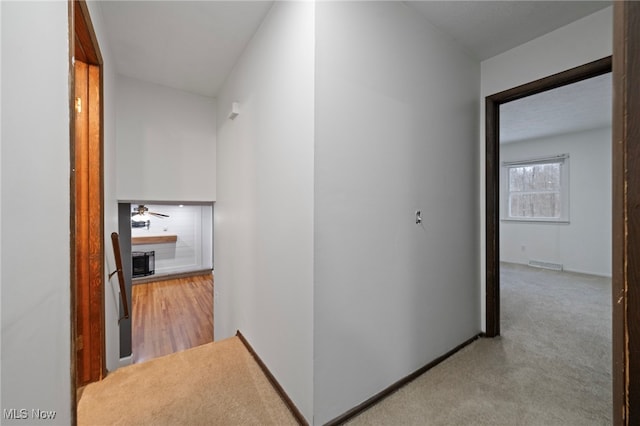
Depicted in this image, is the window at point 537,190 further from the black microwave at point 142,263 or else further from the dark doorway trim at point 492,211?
the black microwave at point 142,263

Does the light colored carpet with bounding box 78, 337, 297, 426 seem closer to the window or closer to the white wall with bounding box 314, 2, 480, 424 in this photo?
the white wall with bounding box 314, 2, 480, 424

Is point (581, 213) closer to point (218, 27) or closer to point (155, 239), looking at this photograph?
point (218, 27)

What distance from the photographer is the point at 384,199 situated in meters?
1.63

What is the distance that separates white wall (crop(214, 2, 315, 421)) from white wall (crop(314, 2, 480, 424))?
95 mm

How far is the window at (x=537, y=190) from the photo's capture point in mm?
5047

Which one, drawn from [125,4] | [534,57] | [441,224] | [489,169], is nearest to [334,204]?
[441,224]

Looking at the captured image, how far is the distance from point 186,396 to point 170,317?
387 centimetres

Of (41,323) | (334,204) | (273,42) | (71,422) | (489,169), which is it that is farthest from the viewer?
(489,169)

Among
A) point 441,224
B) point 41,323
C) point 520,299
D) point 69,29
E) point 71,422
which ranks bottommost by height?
point 520,299

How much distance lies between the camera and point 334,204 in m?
1.40

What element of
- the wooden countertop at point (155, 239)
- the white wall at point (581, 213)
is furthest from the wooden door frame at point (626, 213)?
the wooden countertop at point (155, 239)

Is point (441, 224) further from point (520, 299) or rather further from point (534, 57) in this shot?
point (520, 299)

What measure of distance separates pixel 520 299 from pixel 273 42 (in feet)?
13.6

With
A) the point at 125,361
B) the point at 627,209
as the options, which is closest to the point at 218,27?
the point at 627,209
